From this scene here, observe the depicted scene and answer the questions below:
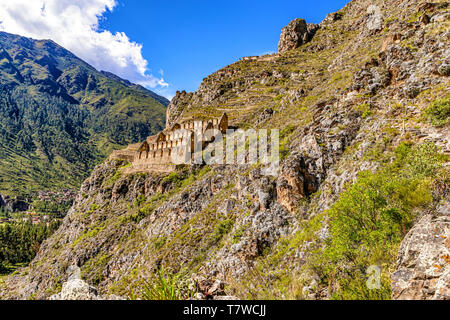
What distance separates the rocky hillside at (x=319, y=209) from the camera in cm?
907

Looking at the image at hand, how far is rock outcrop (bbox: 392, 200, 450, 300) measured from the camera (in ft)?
19.1

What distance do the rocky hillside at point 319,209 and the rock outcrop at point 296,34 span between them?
2006 inches

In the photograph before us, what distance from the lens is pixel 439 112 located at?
1650 centimetres

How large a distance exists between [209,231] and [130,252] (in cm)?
1596

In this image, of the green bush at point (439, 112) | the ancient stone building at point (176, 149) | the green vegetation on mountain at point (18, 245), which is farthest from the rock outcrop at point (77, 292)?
the green vegetation on mountain at point (18, 245)

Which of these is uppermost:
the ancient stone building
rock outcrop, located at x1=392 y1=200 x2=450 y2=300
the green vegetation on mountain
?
the ancient stone building

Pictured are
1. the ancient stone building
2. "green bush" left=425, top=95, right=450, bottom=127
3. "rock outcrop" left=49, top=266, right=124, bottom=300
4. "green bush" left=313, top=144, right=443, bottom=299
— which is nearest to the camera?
"rock outcrop" left=49, top=266, right=124, bottom=300

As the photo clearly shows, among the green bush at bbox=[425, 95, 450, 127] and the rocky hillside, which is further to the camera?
the green bush at bbox=[425, 95, 450, 127]

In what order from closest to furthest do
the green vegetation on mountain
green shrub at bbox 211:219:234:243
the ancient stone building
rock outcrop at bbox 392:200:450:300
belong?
rock outcrop at bbox 392:200:450:300 < green shrub at bbox 211:219:234:243 < the ancient stone building < the green vegetation on mountain

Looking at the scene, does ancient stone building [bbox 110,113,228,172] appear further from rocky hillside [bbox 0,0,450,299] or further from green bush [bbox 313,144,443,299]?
green bush [bbox 313,144,443,299]

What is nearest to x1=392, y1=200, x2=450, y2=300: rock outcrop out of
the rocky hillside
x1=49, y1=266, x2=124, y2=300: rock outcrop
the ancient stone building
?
the rocky hillside

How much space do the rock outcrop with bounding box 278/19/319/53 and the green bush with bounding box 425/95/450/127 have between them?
310ft
